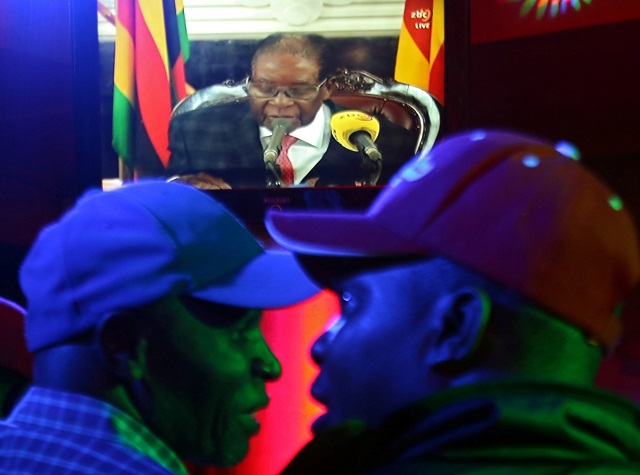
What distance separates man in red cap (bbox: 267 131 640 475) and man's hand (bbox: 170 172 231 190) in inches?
19.8

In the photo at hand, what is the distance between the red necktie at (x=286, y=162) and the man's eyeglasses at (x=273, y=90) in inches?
3.5

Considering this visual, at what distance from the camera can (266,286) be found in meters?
1.15

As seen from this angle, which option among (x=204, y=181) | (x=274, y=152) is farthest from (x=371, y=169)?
(x=204, y=181)

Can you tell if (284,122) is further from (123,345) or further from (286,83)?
(123,345)

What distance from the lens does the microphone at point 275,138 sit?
1.51 metres

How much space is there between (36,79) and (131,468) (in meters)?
0.94

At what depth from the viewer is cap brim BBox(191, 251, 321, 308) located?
111 centimetres

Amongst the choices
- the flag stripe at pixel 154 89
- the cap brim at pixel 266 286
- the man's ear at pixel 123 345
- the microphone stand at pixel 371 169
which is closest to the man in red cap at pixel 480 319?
the cap brim at pixel 266 286

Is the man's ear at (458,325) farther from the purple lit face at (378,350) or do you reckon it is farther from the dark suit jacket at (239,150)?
the dark suit jacket at (239,150)

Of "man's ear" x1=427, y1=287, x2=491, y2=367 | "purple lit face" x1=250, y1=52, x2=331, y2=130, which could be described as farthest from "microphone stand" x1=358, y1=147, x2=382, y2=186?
"man's ear" x1=427, y1=287, x2=491, y2=367

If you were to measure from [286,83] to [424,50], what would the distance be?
28 cm

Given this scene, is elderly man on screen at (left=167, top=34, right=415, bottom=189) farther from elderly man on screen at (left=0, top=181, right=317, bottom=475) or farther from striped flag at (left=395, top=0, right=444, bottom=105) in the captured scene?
elderly man on screen at (left=0, top=181, right=317, bottom=475)

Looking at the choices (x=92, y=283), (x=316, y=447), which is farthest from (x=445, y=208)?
(x=92, y=283)

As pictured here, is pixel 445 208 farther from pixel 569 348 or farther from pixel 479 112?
pixel 479 112
